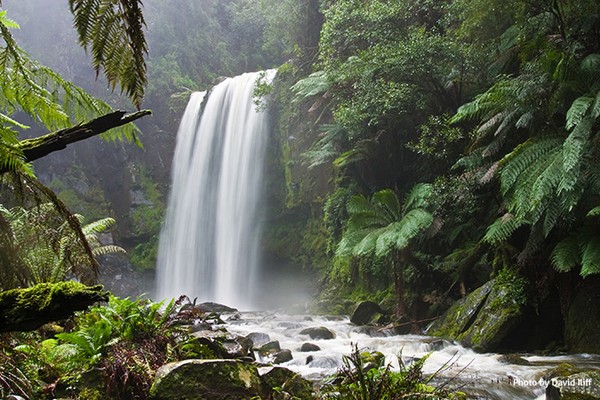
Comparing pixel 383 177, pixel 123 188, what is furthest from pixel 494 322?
pixel 123 188

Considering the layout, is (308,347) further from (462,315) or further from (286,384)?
(286,384)

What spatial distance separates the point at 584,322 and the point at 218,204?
14772mm

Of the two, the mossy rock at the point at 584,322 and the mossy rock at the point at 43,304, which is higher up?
the mossy rock at the point at 43,304

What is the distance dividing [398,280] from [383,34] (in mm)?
5805

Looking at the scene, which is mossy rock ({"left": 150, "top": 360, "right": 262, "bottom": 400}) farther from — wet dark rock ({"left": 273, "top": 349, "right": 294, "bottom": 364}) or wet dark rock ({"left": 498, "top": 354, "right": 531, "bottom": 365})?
wet dark rock ({"left": 498, "top": 354, "right": 531, "bottom": 365})

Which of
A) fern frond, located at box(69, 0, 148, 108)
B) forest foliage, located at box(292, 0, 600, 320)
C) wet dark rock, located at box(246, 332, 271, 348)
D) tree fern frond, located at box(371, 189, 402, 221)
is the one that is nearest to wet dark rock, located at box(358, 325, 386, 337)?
forest foliage, located at box(292, 0, 600, 320)

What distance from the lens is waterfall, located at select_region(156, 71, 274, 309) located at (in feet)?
59.2

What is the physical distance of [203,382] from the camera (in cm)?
322

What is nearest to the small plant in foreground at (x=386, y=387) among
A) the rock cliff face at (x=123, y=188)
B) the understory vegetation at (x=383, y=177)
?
the understory vegetation at (x=383, y=177)

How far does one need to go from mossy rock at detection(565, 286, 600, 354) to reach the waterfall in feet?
41.6

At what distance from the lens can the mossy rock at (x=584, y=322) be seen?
565cm

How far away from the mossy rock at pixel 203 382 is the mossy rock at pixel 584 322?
459 cm

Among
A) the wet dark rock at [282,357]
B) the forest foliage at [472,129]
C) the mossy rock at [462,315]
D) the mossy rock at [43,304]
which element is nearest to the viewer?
the mossy rock at [43,304]

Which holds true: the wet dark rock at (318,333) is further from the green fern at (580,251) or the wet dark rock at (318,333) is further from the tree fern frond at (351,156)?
the tree fern frond at (351,156)
